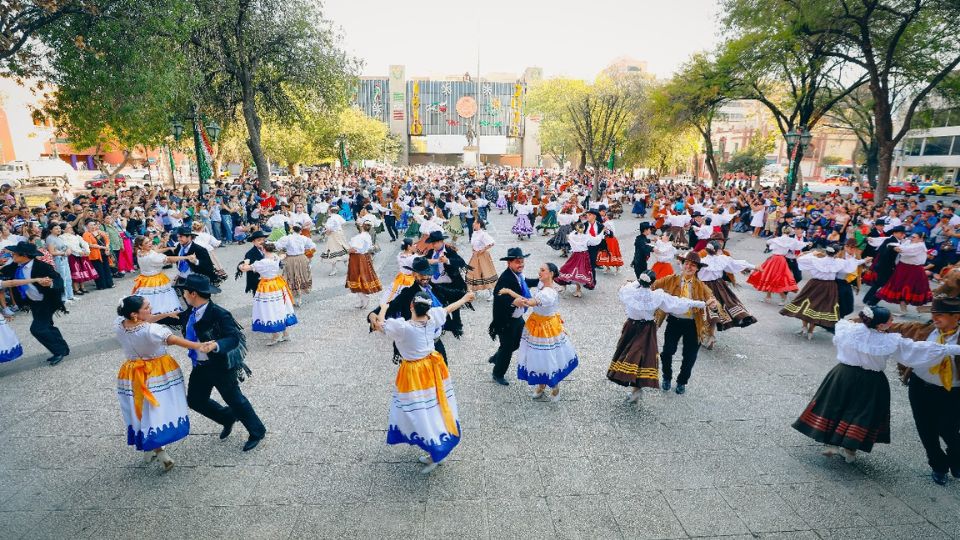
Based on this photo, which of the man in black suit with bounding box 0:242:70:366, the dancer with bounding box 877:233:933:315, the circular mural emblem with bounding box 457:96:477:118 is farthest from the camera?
the circular mural emblem with bounding box 457:96:477:118

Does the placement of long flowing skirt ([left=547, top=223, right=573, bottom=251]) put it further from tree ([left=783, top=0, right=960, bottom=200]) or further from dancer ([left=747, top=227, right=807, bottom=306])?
tree ([left=783, top=0, right=960, bottom=200])

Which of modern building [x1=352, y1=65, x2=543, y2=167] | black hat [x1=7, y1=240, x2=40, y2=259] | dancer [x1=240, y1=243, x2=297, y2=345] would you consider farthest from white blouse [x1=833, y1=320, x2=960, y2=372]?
modern building [x1=352, y1=65, x2=543, y2=167]

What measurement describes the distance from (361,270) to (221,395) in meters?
5.16

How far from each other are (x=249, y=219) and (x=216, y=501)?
1741 centimetres

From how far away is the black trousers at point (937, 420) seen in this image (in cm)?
457

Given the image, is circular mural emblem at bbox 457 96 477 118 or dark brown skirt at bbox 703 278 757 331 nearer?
dark brown skirt at bbox 703 278 757 331

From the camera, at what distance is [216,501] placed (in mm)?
4410

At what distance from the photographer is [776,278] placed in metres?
10.3

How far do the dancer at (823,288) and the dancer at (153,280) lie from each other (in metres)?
10.8

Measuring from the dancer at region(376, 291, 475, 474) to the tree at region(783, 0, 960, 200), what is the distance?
67.7ft

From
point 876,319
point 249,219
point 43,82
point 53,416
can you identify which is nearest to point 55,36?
point 43,82

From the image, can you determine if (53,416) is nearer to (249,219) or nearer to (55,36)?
(55,36)

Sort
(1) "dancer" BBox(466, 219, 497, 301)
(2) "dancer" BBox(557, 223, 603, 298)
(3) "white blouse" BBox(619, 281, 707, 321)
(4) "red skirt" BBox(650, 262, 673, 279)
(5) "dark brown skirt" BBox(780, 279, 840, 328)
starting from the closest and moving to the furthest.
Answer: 1. (3) "white blouse" BBox(619, 281, 707, 321)
2. (5) "dark brown skirt" BBox(780, 279, 840, 328)
3. (4) "red skirt" BBox(650, 262, 673, 279)
4. (1) "dancer" BBox(466, 219, 497, 301)
5. (2) "dancer" BBox(557, 223, 603, 298)

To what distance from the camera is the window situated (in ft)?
161
